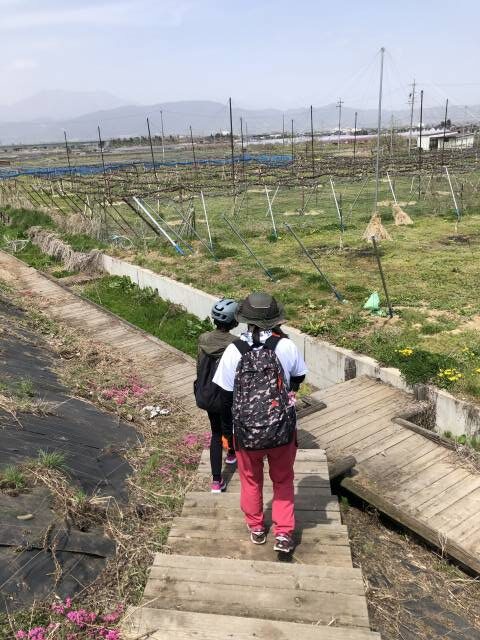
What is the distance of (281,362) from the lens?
3656mm

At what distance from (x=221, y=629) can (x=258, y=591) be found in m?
0.43

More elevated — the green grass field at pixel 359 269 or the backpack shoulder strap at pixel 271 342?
the backpack shoulder strap at pixel 271 342

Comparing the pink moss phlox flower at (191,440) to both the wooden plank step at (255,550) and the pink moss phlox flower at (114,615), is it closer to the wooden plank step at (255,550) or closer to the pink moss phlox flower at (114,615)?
the wooden plank step at (255,550)

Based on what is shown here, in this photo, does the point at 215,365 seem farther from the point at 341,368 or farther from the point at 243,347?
the point at 341,368

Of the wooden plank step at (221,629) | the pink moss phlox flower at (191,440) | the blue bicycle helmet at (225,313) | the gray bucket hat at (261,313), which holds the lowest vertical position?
the pink moss phlox flower at (191,440)

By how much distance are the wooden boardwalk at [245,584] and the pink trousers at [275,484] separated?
0.27 m

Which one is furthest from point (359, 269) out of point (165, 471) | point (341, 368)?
point (165, 471)

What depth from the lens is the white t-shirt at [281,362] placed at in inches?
144

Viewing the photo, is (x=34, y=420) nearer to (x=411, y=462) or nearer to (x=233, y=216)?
(x=411, y=462)

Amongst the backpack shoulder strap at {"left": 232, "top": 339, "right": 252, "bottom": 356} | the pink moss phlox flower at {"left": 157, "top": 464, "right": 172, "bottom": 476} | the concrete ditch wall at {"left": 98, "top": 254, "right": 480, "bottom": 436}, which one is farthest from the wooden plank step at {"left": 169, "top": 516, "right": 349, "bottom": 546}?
the concrete ditch wall at {"left": 98, "top": 254, "right": 480, "bottom": 436}

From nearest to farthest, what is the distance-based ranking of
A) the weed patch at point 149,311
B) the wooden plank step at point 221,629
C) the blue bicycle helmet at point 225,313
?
the wooden plank step at point 221,629
the blue bicycle helmet at point 225,313
the weed patch at point 149,311

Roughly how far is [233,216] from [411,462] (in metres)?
19.2

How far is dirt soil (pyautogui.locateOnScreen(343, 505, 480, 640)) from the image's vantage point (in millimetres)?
3898

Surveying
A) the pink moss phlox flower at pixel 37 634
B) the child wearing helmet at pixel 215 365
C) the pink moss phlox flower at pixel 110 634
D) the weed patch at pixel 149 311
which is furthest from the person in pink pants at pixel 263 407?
the weed patch at pixel 149 311
